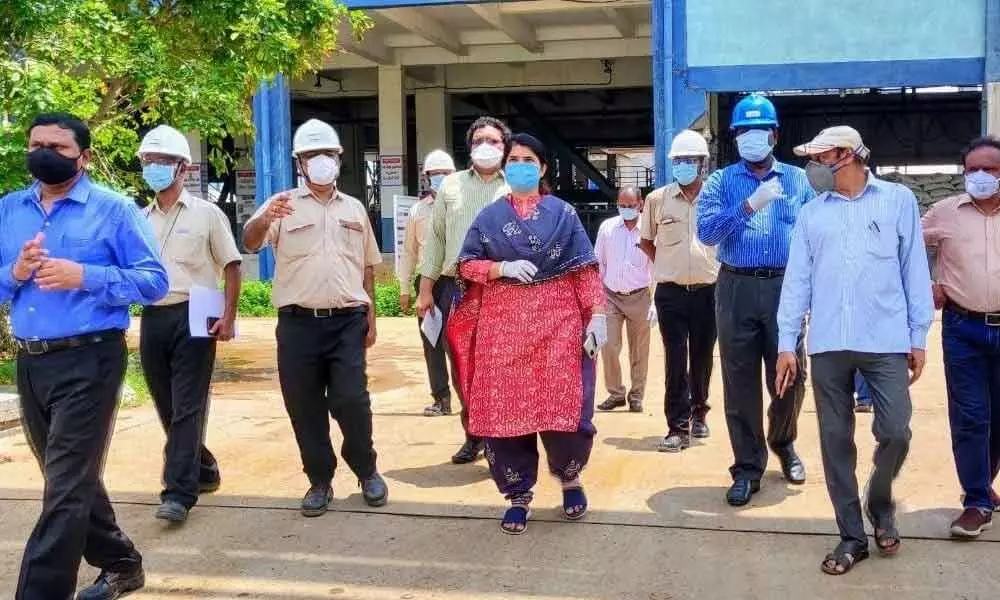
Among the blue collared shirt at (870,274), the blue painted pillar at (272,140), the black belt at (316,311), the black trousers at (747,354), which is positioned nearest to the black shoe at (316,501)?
the black belt at (316,311)

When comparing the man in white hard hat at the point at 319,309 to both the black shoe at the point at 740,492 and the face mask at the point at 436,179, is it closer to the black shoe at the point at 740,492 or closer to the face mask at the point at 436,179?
the black shoe at the point at 740,492

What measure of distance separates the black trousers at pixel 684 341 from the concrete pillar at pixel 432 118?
1929cm

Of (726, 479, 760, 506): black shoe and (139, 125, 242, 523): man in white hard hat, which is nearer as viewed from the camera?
(139, 125, 242, 523): man in white hard hat

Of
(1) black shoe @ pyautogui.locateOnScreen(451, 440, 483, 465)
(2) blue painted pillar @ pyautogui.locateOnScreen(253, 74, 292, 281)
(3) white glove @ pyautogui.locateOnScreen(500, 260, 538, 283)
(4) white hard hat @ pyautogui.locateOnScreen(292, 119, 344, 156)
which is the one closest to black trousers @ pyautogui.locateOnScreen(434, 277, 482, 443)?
(1) black shoe @ pyautogui.locateOnScreen(451, 440, 483, 465)

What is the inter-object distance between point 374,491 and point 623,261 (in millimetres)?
3511

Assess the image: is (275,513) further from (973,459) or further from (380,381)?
(380,381)

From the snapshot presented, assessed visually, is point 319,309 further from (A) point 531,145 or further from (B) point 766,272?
(B) point 766,272

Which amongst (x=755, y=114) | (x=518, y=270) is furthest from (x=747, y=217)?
(x=518, y=270)

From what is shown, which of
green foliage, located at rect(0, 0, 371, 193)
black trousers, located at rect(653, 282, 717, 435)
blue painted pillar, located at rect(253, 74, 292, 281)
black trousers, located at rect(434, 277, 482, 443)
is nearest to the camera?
black trousers, located at rect(434, 277, 482, 443)

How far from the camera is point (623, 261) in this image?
8328 millimetres

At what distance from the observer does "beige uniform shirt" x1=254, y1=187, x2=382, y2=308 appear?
5215mm

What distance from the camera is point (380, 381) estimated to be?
33.4 feet

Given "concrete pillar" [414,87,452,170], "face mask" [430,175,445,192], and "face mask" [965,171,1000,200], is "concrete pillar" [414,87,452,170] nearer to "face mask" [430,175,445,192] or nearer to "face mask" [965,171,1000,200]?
"face mask" [430,175,445,192]

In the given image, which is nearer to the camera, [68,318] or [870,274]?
[68,318]
